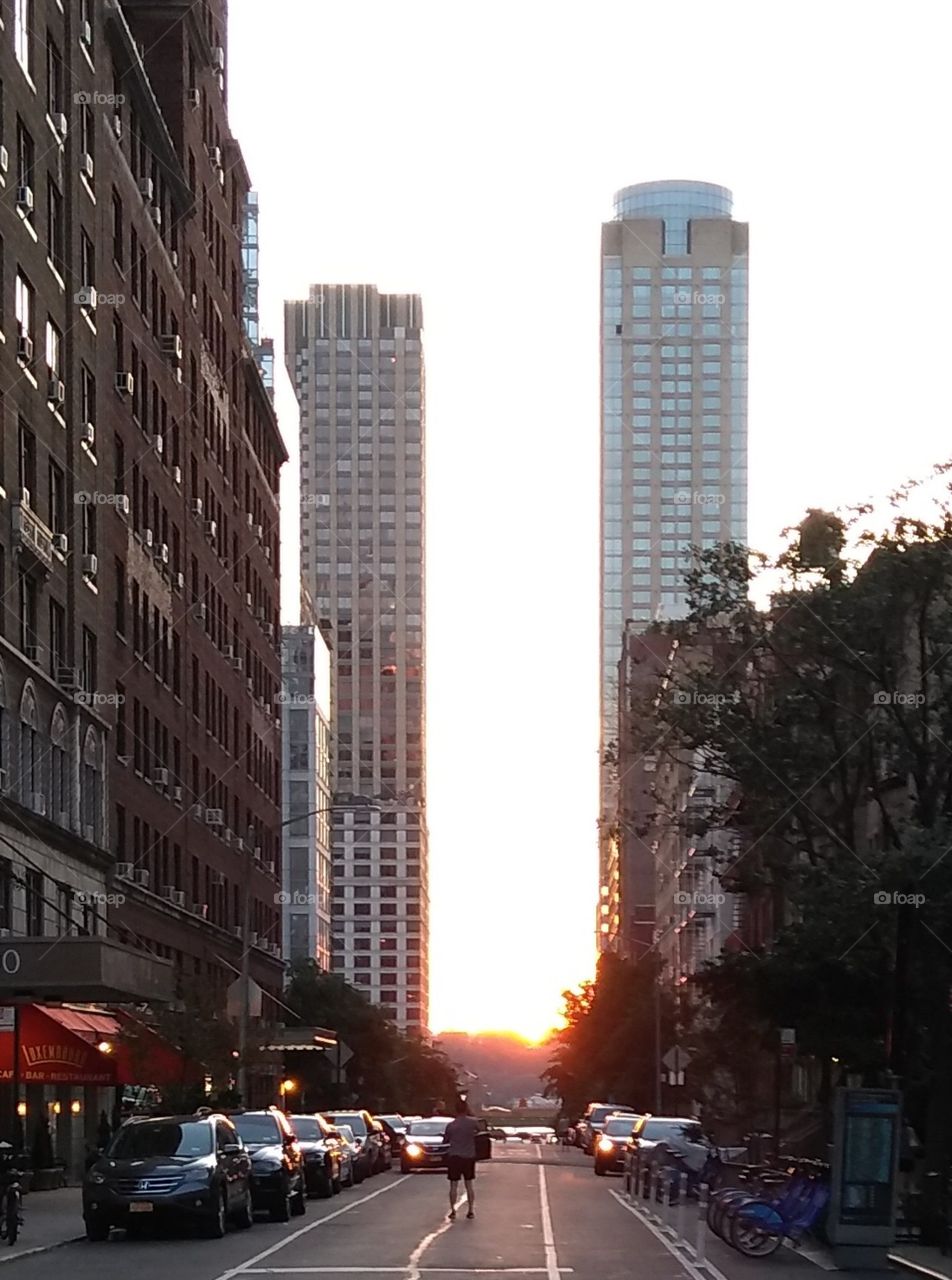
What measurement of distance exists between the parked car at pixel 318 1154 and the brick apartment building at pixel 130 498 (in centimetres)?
665

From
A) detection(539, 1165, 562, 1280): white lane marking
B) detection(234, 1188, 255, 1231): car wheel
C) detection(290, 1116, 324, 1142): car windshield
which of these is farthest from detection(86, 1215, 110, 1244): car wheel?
detection(290, 1116, 324, 1142): car windshield

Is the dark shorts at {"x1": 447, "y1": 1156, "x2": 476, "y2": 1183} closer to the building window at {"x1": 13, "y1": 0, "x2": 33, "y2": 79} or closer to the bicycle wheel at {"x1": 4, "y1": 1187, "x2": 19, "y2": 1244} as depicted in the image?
the bicycle wheel at {"x1": 4, "y1": 1187, "x2": 19, "y2": 1244}

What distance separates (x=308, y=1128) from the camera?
42.0 meters

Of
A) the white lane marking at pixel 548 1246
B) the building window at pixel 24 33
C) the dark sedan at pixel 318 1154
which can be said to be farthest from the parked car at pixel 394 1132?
the building window at pixel 24 33

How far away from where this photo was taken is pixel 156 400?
61.7 m

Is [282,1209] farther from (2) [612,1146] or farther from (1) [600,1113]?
(1) [600,1113]

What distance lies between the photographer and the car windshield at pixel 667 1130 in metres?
44.4

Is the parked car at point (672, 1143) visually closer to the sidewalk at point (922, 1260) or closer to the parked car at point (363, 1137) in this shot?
the parked car at point (363, 1137)

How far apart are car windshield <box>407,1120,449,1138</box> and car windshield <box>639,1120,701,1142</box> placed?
13848mm

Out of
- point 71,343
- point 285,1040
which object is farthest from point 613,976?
point 71,343

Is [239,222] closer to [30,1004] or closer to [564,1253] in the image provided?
[30,1004]

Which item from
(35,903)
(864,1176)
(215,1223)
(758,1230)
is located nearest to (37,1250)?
(215,1223)

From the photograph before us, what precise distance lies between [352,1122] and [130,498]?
56.7 feet

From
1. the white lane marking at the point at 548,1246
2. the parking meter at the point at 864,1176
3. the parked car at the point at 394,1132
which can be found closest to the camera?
the white lane marking at the point at 548,1246
